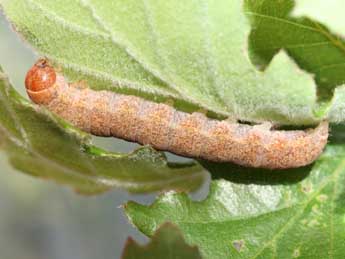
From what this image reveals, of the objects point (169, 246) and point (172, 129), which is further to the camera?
point (172, 129)

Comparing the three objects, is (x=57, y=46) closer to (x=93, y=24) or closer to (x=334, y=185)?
(x=93, y=24)

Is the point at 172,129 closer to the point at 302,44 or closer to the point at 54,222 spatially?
the point at 302,44

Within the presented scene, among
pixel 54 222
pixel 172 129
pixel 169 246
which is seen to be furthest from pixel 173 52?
pixel 54 222

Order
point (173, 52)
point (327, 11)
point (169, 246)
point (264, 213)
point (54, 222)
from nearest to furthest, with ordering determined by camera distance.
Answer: point (327, 11) → point (169, 246) → point (173, 52) → point (264, 213) → point (54, 222)

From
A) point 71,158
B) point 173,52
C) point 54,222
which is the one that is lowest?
point 54,222

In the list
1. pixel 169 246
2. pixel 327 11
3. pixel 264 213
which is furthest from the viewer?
pixel 264 213

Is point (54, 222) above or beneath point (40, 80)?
beneath
